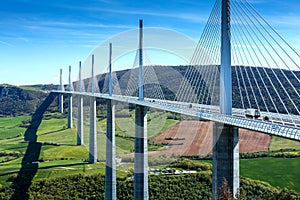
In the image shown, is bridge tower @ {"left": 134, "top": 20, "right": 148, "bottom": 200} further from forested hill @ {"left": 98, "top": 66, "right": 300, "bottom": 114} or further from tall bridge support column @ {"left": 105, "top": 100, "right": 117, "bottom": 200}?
tall bridge support column @ {"left": 105, "top": 100, "right": 117, "bottom": 200}

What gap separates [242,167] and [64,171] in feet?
44.2

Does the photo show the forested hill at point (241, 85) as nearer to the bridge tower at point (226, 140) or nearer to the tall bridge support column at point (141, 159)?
the bridge tower at point (226, 140)

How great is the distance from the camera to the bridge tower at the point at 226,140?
10250 millimetres

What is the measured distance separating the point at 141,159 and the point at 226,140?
927 cm

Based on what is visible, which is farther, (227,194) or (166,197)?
(166,197)

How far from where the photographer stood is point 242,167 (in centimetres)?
2411

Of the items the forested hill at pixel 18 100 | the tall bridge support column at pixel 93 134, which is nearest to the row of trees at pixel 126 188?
the tall bridge support column at pixel 93 134

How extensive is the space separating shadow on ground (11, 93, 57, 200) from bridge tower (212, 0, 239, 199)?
16808 mm

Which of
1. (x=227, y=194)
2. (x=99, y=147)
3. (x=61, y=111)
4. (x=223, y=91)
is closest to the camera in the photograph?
(x=227, y=194)

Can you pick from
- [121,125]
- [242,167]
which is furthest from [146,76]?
[121,125]

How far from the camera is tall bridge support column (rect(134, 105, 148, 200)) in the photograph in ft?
61.3

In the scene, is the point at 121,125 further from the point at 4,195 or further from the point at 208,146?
the point at 4,195

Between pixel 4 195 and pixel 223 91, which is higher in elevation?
pixel 223 91

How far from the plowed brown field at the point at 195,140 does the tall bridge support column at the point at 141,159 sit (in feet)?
19.2
